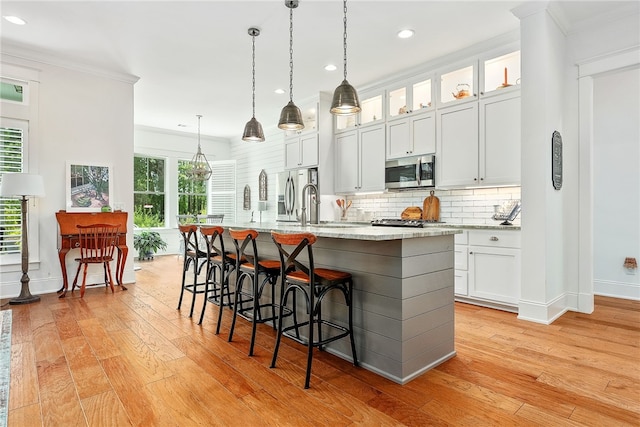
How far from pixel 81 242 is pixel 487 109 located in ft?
→ 16.7

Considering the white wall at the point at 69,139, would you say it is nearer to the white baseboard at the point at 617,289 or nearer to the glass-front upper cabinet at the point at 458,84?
the glass-front upper cabinet at the point at 458,84

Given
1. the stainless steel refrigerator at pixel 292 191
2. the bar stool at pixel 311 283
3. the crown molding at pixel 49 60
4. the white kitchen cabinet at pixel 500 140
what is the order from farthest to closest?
1. the stainless steel refrigerator at pixel 292 191
2. the crown molding at pixel 49 60
3. the white kitchen cabinet at pixel 500 140
4. the bar stool at pixel 311 283

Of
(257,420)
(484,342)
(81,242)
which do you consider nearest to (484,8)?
(484,342)

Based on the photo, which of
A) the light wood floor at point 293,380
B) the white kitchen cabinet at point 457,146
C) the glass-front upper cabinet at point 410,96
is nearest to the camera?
the light wood floor at point 293,380

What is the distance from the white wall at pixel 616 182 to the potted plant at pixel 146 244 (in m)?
7.78

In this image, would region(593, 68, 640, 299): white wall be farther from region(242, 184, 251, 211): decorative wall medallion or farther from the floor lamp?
the floor lamp

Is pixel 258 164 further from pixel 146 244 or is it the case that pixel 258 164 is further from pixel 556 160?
pixel 556 160

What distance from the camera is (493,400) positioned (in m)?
2.04

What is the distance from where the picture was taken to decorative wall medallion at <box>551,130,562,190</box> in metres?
3.48

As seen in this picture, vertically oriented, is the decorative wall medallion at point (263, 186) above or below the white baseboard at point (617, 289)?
above

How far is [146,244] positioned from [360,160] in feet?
16.5

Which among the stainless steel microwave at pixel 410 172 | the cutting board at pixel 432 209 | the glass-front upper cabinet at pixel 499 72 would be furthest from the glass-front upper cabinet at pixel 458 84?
the cutting board at pixel 432 209

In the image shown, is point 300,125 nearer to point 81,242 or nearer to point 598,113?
point 81,242

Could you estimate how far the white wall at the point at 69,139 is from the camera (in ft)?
14.9
